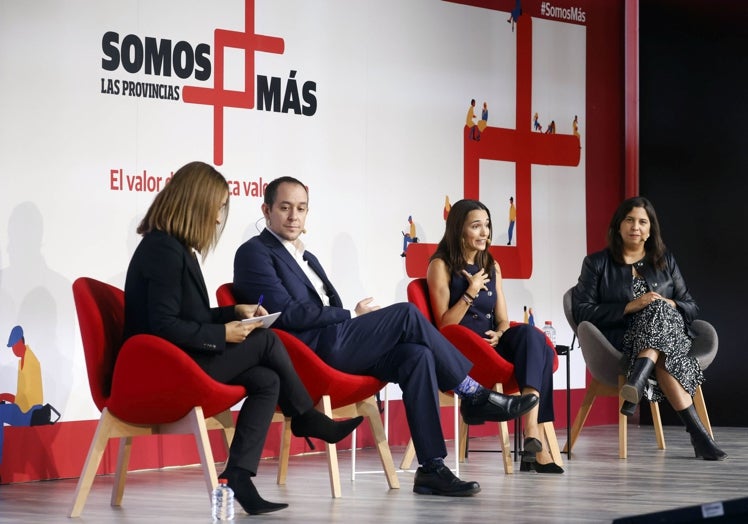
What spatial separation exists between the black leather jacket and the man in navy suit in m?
1.55

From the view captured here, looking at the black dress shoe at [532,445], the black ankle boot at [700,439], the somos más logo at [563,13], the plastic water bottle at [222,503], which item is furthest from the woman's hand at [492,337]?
the somos más logo at [563,13]

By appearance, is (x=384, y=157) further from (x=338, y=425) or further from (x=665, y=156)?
(x=338, y=425)

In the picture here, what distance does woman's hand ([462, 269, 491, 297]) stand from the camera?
219 inches

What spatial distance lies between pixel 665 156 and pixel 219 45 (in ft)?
11.6

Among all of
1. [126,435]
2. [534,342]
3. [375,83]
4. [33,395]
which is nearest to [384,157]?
[375,83]

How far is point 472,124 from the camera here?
7602mm

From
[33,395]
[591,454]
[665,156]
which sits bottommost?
[591,454]

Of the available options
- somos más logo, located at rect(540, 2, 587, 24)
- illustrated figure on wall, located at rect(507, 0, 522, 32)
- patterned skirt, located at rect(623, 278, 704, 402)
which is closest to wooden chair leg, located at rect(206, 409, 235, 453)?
patterned skirt, located at rect(623, 278, 704, 402)

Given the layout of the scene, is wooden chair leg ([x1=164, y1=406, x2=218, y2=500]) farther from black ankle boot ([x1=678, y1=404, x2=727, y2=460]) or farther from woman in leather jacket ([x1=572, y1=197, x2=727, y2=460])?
black ankle boot ([x1=678, y1=404, x2=727, y2=460])

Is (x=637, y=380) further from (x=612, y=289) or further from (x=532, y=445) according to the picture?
(x=532, y=445)

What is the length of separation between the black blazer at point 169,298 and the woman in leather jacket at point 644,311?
8.33 feet

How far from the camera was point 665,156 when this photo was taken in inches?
327

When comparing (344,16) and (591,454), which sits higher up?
(344,16)

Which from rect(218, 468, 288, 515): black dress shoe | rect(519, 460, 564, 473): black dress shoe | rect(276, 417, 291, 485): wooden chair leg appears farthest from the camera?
rect(519, 460, 564, 473): black dress shoe
